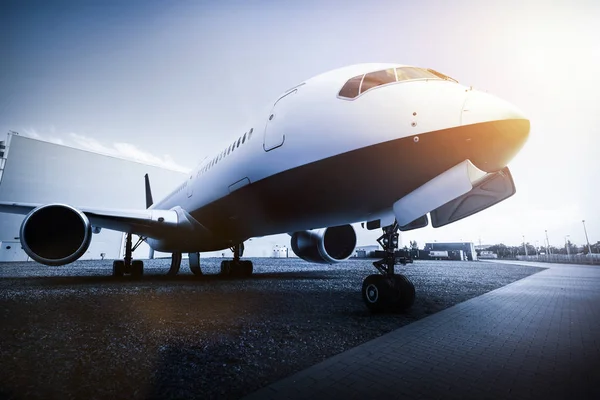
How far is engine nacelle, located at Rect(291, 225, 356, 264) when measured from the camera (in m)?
7.72

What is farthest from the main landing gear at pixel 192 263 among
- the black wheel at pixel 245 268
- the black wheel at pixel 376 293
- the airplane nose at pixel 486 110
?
the airplane nose at pixel 486 110

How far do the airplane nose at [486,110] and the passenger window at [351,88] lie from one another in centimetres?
124

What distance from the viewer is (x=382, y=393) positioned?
1619 mm

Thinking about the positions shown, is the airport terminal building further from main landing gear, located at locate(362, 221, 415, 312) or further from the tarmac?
the tarmac

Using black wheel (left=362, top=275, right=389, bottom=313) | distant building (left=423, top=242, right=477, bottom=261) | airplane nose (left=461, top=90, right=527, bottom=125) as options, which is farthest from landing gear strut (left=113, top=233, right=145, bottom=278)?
distant building (left=423, top=242, right=477, bottom=261)

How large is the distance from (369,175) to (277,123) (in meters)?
1.70

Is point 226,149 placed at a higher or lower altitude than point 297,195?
higher

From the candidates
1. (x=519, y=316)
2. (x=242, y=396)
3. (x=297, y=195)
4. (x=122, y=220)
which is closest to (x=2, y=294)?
(x=122, y=220)

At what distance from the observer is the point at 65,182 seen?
27.1 metres

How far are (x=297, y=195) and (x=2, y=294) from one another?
19.5 feet

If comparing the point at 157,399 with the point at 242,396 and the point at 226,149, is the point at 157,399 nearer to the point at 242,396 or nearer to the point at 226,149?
the point at 242,396

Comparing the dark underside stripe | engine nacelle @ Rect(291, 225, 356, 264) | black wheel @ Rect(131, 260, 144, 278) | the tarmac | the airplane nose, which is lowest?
the tarmac

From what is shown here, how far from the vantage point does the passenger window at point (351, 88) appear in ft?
11.0

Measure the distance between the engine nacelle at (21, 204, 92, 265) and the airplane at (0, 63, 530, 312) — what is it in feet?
0.08
